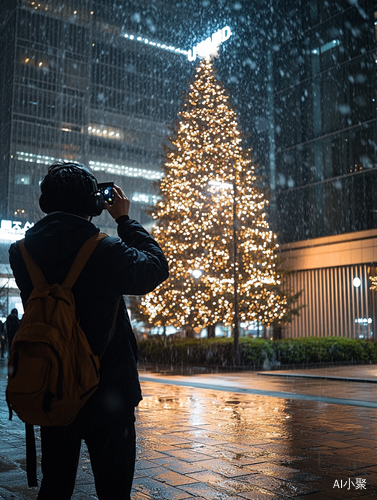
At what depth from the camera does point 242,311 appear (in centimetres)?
2544

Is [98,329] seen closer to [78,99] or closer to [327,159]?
[327,159]

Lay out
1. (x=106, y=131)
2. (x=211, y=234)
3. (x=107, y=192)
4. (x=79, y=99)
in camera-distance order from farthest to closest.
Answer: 1. (x=106, y=131)
2. (x=79, y=99)
3. (x=211, y=234)
4. (x=107, y=192)

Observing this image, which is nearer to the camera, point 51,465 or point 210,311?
point 51,465

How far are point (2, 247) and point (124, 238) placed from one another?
255 ft

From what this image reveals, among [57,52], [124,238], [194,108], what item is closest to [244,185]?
[194,108]

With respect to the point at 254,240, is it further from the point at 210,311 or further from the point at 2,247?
the point at 2,247

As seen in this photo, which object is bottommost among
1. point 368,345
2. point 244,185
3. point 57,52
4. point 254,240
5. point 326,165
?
point 368,345

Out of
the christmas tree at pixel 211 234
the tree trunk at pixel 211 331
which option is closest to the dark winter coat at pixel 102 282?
the christmas tree at pixel 211 234

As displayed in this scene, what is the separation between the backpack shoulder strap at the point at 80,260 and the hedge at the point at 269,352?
66.2 feet

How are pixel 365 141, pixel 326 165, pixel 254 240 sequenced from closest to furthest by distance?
1. pixel 254 240
2. pixel 365 141
3. pixel 326 165

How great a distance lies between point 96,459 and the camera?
7.17 ft

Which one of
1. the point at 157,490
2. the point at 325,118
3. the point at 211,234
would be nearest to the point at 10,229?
the point at 325,118

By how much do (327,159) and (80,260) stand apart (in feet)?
104

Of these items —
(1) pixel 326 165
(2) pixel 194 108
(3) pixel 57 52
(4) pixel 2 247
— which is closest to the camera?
(2) pixel 194 108
